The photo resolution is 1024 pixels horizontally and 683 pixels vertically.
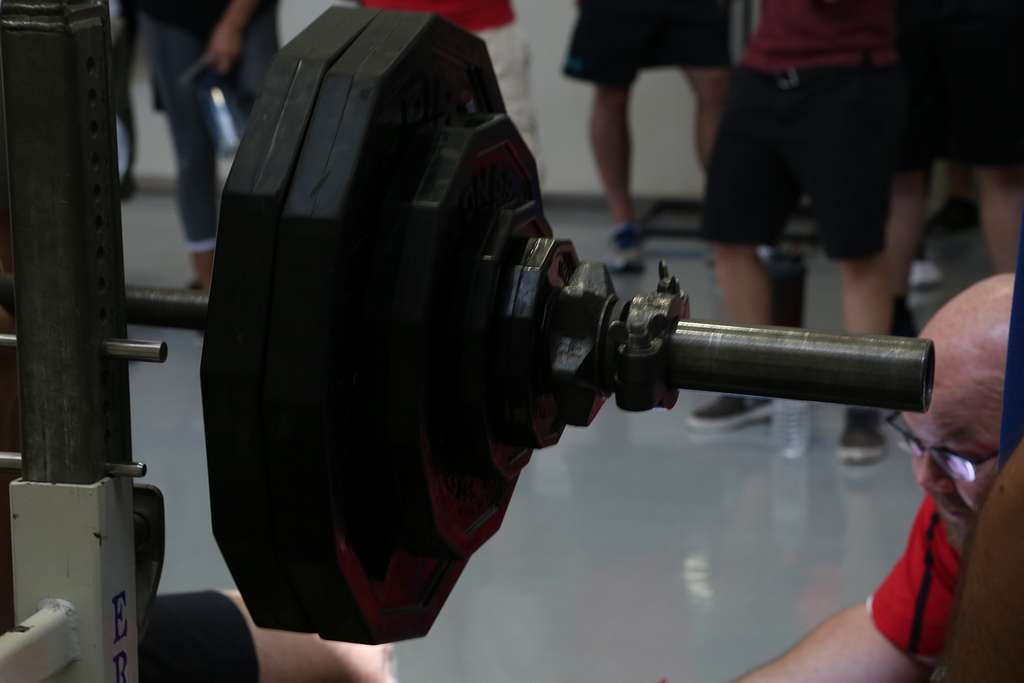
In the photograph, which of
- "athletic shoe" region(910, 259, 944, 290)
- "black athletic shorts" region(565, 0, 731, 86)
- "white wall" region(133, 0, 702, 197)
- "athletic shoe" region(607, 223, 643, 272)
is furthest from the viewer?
"white wall" region(133, 0, 702, 197)

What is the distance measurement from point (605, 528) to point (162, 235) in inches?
113

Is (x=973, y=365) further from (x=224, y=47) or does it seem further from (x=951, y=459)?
(x=224, y=47)

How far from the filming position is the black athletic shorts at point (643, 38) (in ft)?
11.9

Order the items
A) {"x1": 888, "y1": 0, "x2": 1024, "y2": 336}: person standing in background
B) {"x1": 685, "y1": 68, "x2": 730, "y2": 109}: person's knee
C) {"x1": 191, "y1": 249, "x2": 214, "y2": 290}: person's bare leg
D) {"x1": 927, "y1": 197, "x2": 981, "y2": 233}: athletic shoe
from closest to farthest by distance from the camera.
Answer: {"x1": 888, "y1": 0, "x2": 1024, "y2": 336}: person standing in background, {"x1": 191, "y1": 249, "x2": 214, "y2": 290}: person's bare leg, {"x1": 685, "y1": 68, "x2": 730, "y2": 109}: person's knee, {"x1": 927, "y1": 197, "x2": 981, "y2": 233}: athletic shoe

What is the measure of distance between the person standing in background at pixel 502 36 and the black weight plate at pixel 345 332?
1.86 m

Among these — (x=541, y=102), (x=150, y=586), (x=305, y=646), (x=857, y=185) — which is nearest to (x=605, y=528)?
(x=857, y=185)

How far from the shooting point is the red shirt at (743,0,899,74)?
2.62m

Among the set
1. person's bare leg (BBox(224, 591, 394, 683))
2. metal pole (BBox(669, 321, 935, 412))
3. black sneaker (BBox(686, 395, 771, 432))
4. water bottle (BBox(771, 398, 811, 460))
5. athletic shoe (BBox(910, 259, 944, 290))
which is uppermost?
metal pole (BBox(669, 321, 935, 412))

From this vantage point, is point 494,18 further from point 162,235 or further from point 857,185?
point 162,235

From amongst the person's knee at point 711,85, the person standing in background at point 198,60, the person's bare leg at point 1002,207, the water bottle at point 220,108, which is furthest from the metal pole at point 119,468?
the person's knee at point 711,85

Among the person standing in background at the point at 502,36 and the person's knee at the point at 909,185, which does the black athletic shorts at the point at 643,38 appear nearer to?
the person's knee at the point at 909,185

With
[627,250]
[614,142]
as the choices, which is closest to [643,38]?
[614,142]

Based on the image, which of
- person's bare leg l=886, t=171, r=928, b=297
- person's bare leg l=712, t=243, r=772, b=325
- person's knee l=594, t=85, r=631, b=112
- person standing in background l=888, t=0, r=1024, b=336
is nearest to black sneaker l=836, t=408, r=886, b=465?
person's bare leg l=712, t=243, r=772, b=325

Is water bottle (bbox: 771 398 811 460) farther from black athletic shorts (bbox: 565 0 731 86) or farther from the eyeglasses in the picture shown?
the eyeglasses
